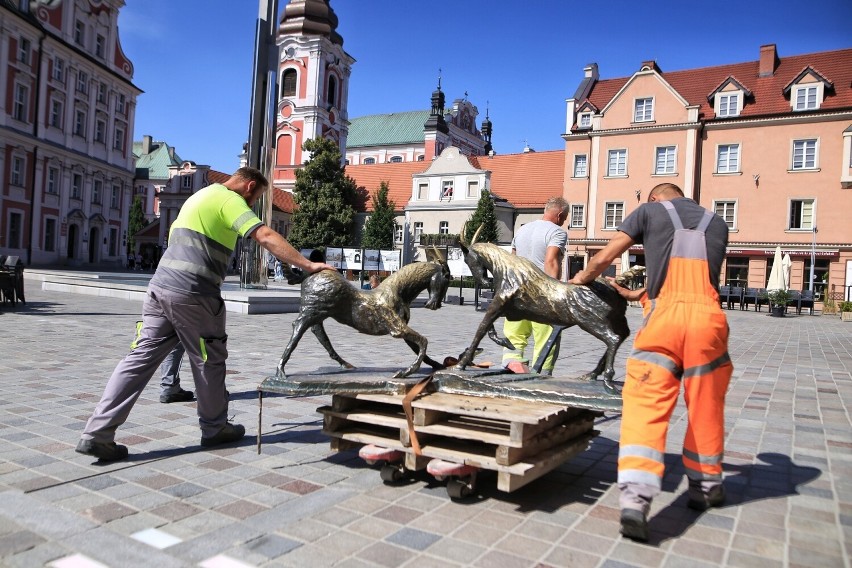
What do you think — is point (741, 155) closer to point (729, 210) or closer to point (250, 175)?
point (729, 210)

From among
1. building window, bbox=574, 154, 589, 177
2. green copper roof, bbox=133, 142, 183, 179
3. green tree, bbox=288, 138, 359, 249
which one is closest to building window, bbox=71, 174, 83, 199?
green tree, bbox=288, 138, 359, 249

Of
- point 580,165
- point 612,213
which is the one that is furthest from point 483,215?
point 612,213

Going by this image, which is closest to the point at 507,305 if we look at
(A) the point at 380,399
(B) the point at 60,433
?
(A) the point at 380,399

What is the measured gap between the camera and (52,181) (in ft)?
147

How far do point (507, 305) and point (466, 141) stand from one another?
79.0 metres

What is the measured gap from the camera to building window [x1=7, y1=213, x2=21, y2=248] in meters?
40.7

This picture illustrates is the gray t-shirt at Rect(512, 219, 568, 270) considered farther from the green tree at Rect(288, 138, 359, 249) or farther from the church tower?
the church tower

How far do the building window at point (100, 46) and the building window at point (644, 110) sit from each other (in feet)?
131

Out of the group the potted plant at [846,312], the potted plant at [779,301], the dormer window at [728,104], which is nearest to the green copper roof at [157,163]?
the dormer window at [728,104]

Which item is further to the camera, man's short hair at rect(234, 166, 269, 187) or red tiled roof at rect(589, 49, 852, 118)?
red tiled roof at rect(589, 49, 852, 118)

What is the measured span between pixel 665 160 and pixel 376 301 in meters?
36.8

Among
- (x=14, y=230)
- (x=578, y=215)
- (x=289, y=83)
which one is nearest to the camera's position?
(x=578, y=215)

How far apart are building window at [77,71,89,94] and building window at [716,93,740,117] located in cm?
4347

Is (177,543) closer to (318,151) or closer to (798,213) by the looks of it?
(798,213)
